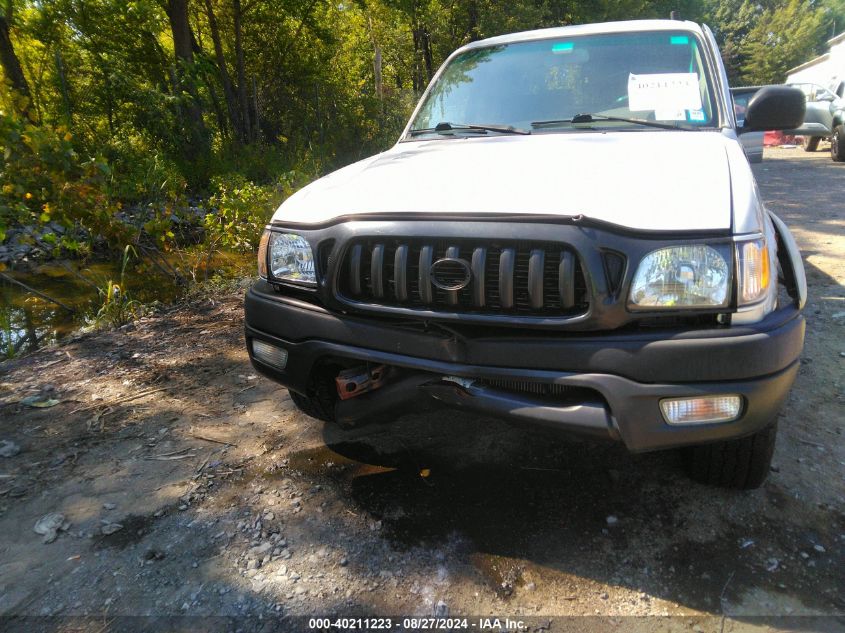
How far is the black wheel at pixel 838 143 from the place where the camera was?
12750mm

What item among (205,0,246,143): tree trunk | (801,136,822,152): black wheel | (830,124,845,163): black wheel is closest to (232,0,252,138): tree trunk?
(205,0,246,143): tree trunk

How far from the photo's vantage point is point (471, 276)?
182 centimetres

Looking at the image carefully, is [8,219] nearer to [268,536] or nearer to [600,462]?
[268,536]

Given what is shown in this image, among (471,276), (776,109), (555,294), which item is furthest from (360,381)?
(776,109)

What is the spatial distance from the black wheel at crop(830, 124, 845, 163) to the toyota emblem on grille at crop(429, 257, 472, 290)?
14.8 m

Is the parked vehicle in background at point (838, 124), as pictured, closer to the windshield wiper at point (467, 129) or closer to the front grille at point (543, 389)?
the windshield wiper at point (467, 129)

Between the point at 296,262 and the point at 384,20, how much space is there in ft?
53.1

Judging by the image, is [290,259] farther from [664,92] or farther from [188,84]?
[188,84]

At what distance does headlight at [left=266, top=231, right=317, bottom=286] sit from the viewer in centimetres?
217

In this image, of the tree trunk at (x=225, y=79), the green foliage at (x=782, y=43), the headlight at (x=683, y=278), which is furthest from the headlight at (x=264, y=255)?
the green foliage at (x=782, y=43)

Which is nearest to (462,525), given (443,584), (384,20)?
(443,584)

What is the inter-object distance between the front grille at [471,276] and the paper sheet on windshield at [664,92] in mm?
1548

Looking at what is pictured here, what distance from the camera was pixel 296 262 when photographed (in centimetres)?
222

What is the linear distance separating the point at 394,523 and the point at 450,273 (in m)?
1.01
